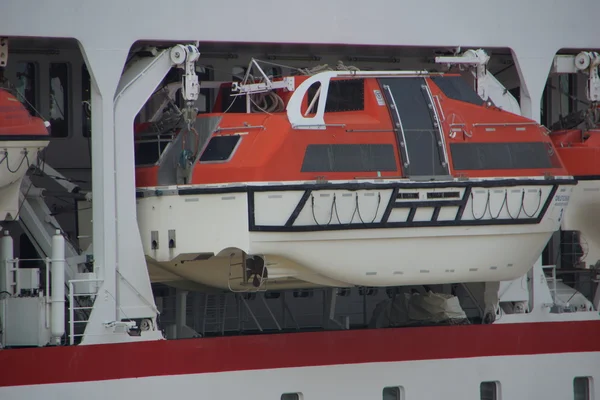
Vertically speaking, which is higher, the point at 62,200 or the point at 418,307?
the point at 62,200

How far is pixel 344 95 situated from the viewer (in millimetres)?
14859

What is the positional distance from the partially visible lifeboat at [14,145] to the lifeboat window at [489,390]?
6.50 m

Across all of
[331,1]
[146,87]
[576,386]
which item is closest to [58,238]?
[146,87]

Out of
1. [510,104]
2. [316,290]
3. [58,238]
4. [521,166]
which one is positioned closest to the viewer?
[58,238]

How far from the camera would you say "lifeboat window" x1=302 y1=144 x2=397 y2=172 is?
45.9 ft

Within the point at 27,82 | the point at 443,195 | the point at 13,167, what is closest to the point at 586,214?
the point at 443,195

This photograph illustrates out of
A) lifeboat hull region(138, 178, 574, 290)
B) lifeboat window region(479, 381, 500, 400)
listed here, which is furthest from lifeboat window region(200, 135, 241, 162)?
lifeboat window region(479, 381, 500, 400)

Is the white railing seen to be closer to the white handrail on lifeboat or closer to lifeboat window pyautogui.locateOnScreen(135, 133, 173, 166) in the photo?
lifeboat window pyautogui.locateOnScreen(135, 133, 173, 166)

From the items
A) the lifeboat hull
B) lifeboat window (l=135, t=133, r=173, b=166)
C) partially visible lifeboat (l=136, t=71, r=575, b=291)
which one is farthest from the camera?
lifeboat window (l=135, t=133, r=173, b=166)

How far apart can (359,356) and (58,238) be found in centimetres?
410

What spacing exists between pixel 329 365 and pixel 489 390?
7.85 feet

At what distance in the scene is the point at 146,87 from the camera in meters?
14.4

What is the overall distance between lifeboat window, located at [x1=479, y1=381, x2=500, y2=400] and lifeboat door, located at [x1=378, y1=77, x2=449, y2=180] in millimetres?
3352

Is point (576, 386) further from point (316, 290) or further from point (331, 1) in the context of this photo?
point (331, 1)
